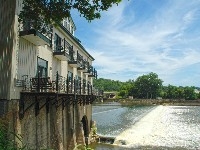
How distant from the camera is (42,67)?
23.2m

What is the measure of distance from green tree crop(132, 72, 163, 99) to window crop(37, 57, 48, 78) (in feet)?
562

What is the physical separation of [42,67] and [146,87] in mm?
173415

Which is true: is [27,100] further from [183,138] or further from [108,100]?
[108,100]

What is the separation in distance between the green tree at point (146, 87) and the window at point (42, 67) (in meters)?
171

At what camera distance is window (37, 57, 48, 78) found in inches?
872

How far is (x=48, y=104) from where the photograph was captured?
2225 cm

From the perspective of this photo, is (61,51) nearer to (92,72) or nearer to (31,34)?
(31,34)

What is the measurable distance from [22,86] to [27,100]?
917 millimetres

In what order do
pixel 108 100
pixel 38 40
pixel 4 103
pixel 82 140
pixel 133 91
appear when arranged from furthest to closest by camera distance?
pixel 133 91 < pixel 108 100 < pixel 82 140 < pixel 38 40 < pixel 4 103

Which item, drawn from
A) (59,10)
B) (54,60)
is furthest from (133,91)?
(59,10)

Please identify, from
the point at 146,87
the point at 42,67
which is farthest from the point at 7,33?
the point at 146,87

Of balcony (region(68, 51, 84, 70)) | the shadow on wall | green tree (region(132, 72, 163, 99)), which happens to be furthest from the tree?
green tree (region(132, 72, 163, 99))

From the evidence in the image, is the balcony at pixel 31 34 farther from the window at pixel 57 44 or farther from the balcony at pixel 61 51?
the window at pixel 57 44

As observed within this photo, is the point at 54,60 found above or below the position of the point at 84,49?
below
